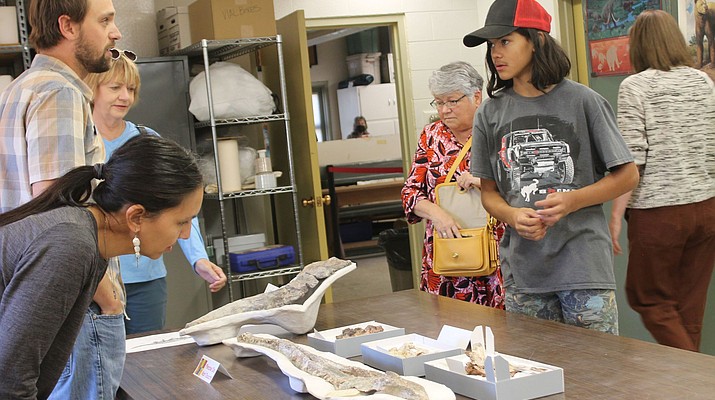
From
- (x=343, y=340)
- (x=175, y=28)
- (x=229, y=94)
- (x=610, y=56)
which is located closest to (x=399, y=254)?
(x=229, y=94)

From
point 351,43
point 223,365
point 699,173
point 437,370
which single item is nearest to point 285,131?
point 699,173

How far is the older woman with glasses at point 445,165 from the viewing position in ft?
11.2

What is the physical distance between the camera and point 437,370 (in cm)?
192

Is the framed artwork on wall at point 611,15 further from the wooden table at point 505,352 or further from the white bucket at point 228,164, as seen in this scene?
the wooden table at point 505,352

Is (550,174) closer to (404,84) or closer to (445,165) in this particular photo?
(445,165)

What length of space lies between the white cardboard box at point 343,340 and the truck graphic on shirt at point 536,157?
63 centimetres

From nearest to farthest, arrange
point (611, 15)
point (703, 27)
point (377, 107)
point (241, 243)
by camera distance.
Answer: point (703, 27) < point (611, 15) < point (241, 243) < point (377, 107)

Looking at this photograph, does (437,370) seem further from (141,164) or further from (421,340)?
(141,164)

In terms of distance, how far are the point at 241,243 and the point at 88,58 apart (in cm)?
291

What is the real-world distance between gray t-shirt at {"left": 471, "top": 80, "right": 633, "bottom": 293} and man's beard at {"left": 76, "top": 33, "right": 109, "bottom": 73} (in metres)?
1.17

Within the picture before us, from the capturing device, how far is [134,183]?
1.80 metres

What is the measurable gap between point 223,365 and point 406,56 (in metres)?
3.98

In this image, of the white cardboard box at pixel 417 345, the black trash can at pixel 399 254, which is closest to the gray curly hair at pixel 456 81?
the white cardboard box at pixel 417 345

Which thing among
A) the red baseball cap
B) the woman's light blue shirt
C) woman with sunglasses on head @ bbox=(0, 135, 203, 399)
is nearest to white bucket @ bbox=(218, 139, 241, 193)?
the woman's light blue shirt
